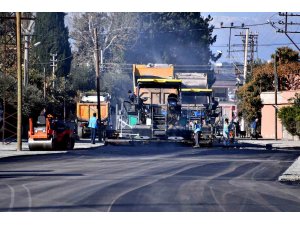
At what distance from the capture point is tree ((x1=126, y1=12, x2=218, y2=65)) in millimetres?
98000

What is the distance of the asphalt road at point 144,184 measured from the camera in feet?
52.5

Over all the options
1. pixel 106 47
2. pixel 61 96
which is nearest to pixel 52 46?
pixel 61 96

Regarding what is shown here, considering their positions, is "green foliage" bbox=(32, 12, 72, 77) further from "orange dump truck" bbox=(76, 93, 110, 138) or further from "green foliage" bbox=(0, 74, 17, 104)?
"green foliage" bbox=(0, 74, 17, 104)

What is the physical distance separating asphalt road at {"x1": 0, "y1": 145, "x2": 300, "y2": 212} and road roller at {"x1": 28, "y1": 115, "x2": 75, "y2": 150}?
13.6 feet

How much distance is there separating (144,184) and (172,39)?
8023 centimetres

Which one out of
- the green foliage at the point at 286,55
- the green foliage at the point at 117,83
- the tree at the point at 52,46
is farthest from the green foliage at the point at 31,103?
the green foliage at the point at 117,83

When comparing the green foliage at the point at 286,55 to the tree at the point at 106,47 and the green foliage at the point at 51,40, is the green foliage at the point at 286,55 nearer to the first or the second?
the tree at the point at 106,47

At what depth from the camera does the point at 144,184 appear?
2045 cm

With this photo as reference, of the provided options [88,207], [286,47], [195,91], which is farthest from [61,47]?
[88,207]

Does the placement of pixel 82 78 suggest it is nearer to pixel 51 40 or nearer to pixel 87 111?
pixel 51 40

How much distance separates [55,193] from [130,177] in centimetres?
509

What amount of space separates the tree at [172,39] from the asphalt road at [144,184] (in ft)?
213

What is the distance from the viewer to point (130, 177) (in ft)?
74.4

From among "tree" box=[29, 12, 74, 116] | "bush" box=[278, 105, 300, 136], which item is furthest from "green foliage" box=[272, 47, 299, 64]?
"bush" box=[278, 105, 300, 136]
